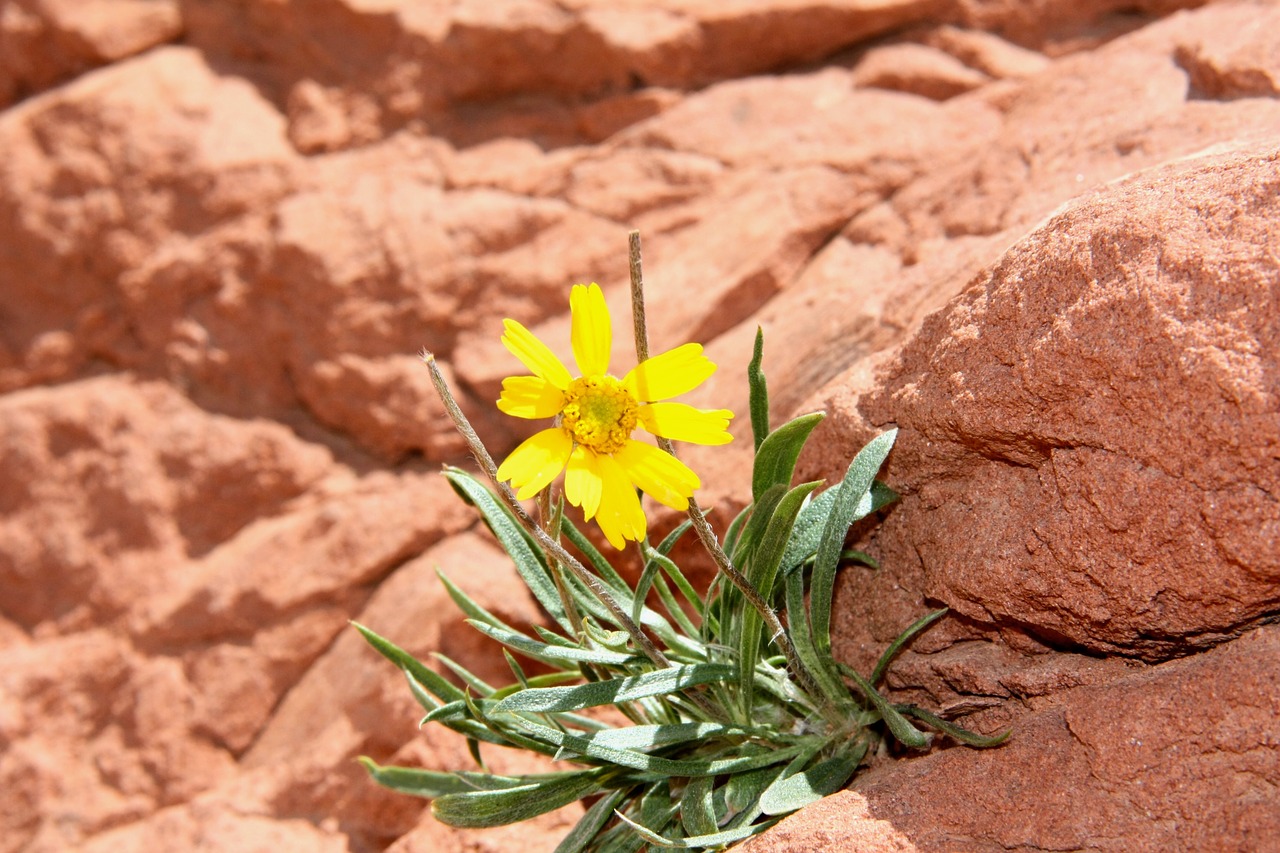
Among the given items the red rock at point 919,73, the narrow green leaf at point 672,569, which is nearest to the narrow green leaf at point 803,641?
the narrow green leaf at point 672,569

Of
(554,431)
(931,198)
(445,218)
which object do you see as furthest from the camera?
(445,218)

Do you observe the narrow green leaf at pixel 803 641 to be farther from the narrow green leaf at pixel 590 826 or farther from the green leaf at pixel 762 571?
the narrow green leaf at pixel 590 826

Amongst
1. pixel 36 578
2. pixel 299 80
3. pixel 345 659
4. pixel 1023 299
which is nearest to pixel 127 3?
pixel 299 80

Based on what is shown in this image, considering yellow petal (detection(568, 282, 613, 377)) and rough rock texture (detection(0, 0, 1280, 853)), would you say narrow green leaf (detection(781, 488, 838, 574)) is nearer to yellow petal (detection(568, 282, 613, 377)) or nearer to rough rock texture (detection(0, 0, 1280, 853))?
rough rock texture (detection(0, 0, 1280, 853))

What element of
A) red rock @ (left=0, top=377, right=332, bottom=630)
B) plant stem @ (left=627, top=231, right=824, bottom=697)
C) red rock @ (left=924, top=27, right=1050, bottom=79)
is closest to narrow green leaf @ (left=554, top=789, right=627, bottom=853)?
plant stem @ (left=627, top=231, right=824, bottom=697)

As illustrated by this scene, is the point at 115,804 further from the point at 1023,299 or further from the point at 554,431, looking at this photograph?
the point at 1023,299
